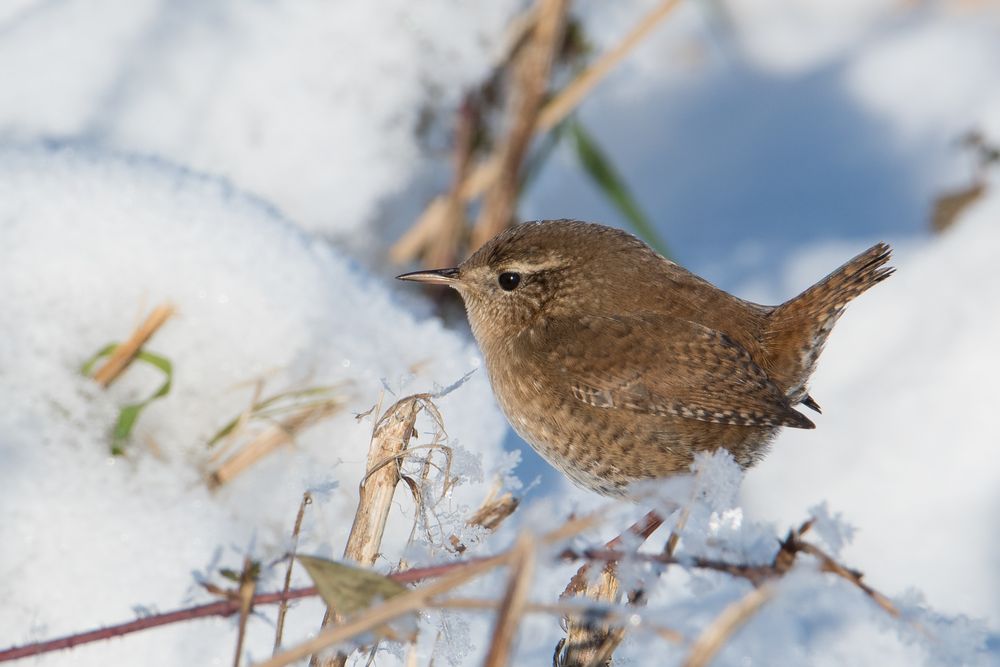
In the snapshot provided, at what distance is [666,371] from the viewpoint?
7.84ft

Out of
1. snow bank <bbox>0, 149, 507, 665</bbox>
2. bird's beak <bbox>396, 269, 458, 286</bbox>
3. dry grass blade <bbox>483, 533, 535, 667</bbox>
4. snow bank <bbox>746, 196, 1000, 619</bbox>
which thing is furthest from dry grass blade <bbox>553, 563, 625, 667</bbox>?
snow bank <bbox>746, 196, 1000, 619</bbox>

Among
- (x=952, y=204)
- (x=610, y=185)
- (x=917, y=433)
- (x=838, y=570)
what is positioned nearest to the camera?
(x=838, y=570)

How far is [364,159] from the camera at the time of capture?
380 cm

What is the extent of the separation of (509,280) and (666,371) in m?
0.48

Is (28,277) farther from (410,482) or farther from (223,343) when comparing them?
(410,482)

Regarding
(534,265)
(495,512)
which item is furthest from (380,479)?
(534,265)

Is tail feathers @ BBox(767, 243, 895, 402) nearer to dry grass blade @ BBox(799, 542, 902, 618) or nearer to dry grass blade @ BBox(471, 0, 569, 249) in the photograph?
dry grass blade @ BBox(799, 542, 902, 618)

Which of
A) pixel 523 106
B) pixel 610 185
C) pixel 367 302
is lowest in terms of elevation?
pixel 367 302

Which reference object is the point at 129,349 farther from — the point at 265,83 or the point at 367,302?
the point at 265,83

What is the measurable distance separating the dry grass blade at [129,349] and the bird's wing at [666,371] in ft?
3.17

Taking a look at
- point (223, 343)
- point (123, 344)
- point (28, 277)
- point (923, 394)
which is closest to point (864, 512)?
point (923, 394)

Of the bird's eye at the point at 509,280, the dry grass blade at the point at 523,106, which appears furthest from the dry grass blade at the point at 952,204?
the bird's eye at the point at 509,280

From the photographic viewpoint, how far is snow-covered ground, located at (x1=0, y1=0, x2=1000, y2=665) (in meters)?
2.21

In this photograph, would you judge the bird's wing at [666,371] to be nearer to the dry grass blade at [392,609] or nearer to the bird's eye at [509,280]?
the bird's eye at [509,280]
